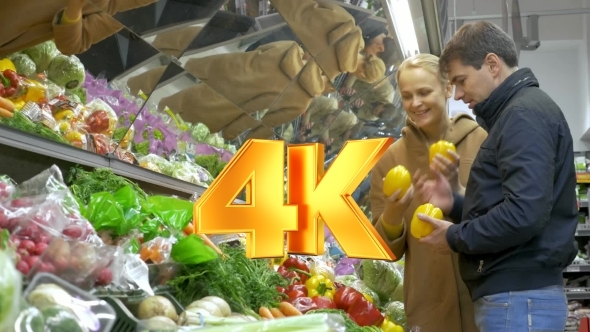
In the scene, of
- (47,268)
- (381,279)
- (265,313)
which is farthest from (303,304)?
(381,279)

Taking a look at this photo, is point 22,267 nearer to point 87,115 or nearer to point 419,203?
point 87,115

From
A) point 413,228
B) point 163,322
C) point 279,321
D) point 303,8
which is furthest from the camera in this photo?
point 303,8

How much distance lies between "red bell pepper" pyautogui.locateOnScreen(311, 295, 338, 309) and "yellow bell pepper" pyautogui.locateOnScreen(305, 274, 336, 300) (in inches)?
7.0

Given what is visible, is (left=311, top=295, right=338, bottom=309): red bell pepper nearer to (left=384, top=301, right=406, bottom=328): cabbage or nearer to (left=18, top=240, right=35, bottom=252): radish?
(left=384, top=301, right=406, bottom=328): cabbage

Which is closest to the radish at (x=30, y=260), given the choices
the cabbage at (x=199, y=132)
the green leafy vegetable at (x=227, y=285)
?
the green leafy vegetable at (x=227, y=285)

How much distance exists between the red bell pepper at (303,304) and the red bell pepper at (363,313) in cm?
27

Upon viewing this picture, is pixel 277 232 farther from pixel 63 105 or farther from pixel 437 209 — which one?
pixel 63 105

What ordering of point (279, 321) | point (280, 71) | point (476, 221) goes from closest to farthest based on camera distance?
point (279, 321), point (476, 221), point (280, 71)

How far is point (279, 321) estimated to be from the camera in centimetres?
141

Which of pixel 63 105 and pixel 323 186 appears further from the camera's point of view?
pixel 63 105

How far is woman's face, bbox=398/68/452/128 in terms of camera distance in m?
2.90

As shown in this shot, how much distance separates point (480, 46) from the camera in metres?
2.31

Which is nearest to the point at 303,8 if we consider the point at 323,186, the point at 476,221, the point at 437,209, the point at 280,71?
the point at 280,71

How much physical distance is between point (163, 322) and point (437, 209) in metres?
1.25
